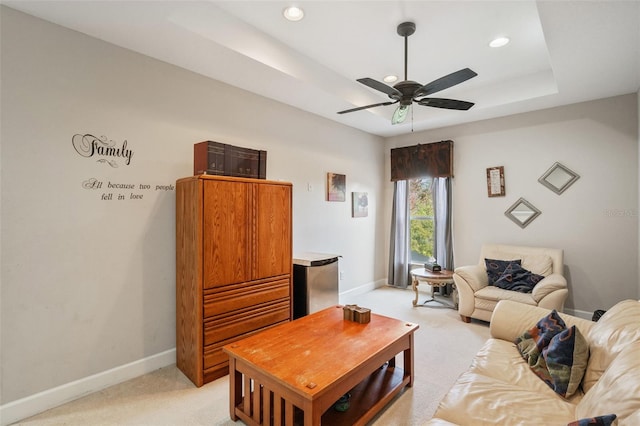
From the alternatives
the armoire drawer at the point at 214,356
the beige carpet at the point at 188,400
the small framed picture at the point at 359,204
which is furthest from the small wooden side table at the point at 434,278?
the armoire drawer at the point at 214,356

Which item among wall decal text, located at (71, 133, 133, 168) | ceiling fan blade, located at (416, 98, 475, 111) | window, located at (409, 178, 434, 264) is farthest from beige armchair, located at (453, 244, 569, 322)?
wall decal text, located at (71, 133, 133, 168)

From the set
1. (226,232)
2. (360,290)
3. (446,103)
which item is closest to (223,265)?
(226,232)

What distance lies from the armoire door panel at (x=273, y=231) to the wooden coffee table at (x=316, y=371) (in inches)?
28.3

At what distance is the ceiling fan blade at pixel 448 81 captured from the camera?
2.25m

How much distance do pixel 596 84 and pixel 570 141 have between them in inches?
33.3

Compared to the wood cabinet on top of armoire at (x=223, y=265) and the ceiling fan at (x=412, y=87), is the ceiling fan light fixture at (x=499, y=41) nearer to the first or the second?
the ceiling fan at (x=412, y=87)

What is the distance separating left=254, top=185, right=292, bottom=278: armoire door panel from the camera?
289 centimetres

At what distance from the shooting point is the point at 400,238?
5492 millimetres

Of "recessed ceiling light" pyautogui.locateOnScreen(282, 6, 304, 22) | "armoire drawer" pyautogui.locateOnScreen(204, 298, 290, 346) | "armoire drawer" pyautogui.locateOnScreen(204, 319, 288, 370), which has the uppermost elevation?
"recessed ceiling light" pyautogui.locateOnScreen(282, 6, 304, 22)

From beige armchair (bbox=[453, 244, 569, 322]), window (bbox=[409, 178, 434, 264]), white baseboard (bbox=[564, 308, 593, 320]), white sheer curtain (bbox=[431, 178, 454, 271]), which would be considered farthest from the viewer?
window (bbox=[409, 178, 434, 264])

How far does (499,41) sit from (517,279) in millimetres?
2741

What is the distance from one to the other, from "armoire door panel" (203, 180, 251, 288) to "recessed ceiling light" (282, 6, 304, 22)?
1494 millimetres

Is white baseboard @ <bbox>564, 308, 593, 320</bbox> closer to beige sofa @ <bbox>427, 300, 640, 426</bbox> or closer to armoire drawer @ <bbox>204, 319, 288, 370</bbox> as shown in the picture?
beige sofa @ <bbox>427, 300, 640, 426</bbox>

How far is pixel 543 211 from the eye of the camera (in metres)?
4.17
